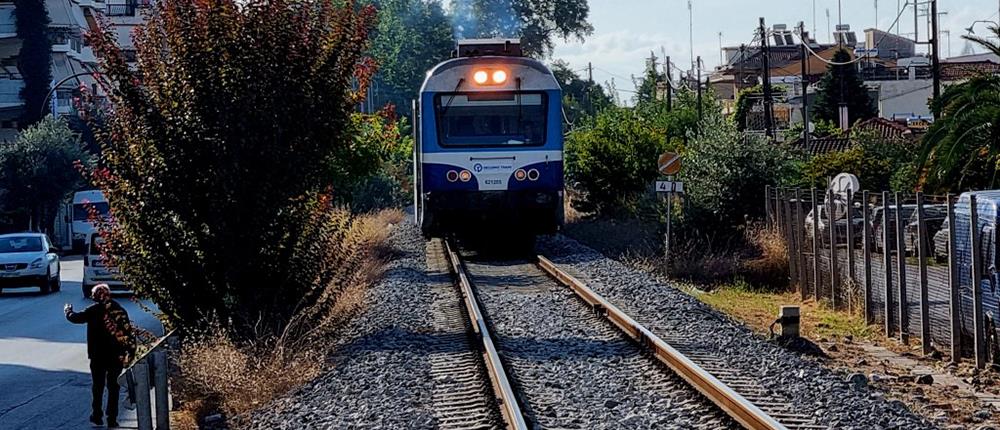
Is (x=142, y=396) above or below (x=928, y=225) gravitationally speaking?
below

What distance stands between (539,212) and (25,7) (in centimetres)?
4833

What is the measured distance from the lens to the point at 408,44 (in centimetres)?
8294

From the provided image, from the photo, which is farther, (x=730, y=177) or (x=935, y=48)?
(x=935, y=48)

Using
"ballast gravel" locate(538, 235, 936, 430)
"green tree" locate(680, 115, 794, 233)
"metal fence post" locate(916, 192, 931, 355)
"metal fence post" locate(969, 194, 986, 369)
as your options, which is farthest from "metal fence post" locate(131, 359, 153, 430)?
"green tree" locate(680, 115, 794, 233)

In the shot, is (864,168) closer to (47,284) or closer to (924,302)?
(47,284)

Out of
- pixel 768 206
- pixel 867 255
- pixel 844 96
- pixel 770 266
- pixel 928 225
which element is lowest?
pixel 770 266

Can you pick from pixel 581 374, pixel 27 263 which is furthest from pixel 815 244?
pixel 27 263

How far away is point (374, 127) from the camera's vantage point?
29.6 metres

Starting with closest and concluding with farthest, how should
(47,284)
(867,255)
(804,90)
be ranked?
(867,255)
(47,284)
(804,90)

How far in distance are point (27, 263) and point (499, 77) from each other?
13524 mm

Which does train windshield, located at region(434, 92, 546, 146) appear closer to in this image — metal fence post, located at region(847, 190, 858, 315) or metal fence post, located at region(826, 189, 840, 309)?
metal fence post, located at region(826, 189, 840, 309)

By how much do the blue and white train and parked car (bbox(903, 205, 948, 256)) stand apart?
5929 mm

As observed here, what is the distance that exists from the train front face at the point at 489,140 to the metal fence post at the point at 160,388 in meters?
11.1

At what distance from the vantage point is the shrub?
3491 centimetres
